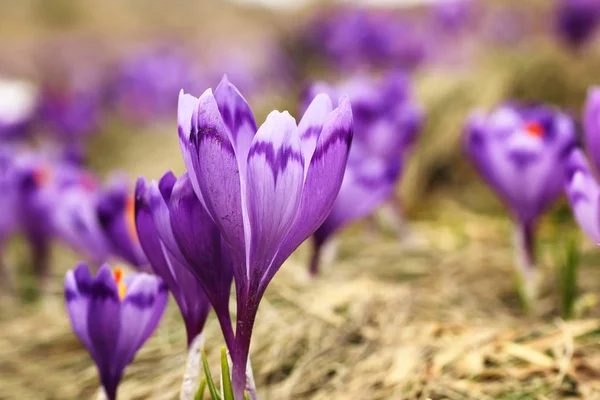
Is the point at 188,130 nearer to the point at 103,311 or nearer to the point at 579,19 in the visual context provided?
the point at 103,311

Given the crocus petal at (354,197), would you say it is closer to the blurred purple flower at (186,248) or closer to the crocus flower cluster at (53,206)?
the crocus flower cluster at (53,206)

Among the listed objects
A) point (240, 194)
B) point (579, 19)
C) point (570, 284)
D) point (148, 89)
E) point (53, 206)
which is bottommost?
point (570, 284)

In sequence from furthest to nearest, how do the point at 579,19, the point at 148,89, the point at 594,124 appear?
the point at 148,89 → the point at 579,19 → the point at 594,124

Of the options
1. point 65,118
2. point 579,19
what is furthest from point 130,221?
point 65,118

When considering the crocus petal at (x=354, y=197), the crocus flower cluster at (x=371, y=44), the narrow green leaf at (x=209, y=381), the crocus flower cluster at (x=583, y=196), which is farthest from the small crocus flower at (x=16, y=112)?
the crocus flower cluster at (x=583, y=196)

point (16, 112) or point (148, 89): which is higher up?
point (148, 89)

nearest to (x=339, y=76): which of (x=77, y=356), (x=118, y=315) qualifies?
(x=77, y=356)
